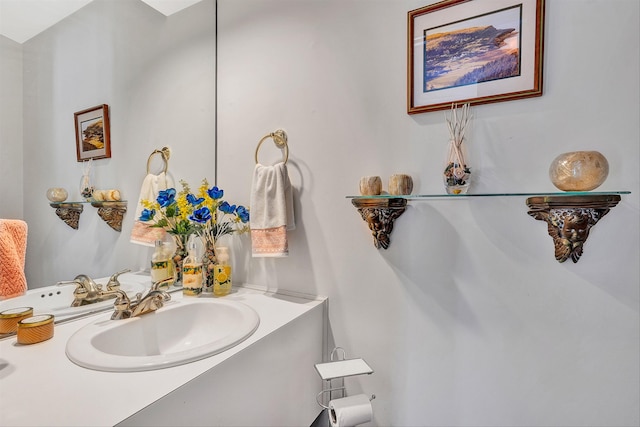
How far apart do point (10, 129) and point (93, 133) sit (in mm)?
219

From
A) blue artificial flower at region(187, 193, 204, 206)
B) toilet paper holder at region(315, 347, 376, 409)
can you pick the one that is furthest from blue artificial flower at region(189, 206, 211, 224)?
toilet paper holder at region(315, 347, 376, 409)

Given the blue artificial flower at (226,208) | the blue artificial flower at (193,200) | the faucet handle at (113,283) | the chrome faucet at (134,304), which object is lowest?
the chrome faucet at (134,304)

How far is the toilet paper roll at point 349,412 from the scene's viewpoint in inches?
36.8

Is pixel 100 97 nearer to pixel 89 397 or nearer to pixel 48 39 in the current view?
pixel 48 39

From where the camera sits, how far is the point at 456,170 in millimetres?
944

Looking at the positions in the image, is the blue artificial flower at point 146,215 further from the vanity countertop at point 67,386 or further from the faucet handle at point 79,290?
the vanity countertop at point 67,386

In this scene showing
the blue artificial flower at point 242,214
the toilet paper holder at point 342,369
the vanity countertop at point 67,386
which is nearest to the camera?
the vanity countertop at point 67,386

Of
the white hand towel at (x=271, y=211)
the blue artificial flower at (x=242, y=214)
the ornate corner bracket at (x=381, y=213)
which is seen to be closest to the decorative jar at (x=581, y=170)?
the ornate corner bracket at (x=381, y=213)

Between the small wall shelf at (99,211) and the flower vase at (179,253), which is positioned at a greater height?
the small wall shelf at (99,211)

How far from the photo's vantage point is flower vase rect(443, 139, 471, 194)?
941 millimetres

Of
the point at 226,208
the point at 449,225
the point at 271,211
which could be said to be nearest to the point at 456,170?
the point at 449,225

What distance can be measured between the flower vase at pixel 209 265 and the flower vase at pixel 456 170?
101 centimetres

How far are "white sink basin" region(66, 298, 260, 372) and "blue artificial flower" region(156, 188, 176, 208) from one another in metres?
0.40

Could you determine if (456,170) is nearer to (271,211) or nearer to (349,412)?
→ (271,211)
